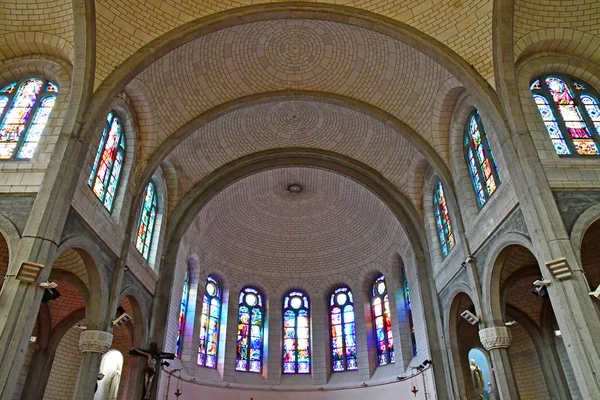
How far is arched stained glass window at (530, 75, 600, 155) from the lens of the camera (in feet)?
37.8

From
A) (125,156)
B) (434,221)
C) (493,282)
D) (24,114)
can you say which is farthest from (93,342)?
(434,221)

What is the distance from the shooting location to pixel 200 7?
13.0 meters

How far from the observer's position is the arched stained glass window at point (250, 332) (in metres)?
22.8

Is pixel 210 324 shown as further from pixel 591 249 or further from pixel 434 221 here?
pixel 591 249

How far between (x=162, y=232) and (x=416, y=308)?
10.4m

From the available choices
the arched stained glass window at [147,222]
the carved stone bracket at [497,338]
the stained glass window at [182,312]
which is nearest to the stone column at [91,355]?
the arched stained glass window at [147,222]

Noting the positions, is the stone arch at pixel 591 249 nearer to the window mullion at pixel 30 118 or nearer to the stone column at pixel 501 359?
the stone column at pixel 501 359

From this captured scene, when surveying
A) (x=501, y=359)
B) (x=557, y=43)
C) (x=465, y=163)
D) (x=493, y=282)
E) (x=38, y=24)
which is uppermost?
(x=38, y=24)

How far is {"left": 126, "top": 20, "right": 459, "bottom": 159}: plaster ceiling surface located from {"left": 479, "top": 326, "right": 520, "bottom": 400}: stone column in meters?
6.85

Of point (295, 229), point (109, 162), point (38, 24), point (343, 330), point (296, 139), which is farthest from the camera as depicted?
point (295, 229)

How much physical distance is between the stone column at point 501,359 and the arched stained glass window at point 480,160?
3.61 m

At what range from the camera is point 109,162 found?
13.5m

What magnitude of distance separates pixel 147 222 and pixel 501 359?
1195 centimetres

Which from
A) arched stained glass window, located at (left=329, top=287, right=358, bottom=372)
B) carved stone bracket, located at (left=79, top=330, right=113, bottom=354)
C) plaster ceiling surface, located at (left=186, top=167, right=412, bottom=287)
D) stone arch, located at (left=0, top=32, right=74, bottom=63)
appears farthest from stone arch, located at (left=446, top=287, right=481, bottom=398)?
stone arch, located at (left=0, top=32, right=74, bottom=63)
